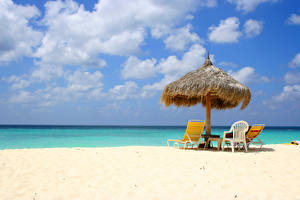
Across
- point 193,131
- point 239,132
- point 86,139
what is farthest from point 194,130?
point 86,139

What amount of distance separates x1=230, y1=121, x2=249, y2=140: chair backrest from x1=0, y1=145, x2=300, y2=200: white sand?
5.70ft

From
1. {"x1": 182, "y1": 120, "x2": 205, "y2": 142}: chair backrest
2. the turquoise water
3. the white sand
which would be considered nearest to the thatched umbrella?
{"x1": 182, "y1": 120, "x2": 205, "y2": 142}: chair backrest

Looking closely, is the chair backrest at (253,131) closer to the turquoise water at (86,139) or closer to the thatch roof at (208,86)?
the thatch roof at (208,86)

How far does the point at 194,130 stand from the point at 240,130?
3.79 feet

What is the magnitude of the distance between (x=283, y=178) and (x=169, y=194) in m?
1.73

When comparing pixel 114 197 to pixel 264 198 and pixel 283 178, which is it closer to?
pixel 264 198

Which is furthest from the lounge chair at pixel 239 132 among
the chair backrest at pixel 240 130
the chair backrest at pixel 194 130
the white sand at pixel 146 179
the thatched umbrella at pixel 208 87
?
the white sand at pixel 146 179

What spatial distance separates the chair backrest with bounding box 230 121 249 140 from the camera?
6375 mm

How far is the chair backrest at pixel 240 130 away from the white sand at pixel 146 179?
1.74 m

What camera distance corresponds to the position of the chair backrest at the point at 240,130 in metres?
6.38

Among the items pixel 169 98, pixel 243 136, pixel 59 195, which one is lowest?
pixel 59 195

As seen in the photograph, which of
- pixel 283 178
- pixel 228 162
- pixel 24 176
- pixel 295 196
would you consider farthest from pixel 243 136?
pixel 24 176

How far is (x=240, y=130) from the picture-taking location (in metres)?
6.47

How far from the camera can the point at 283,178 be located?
3504 mm
